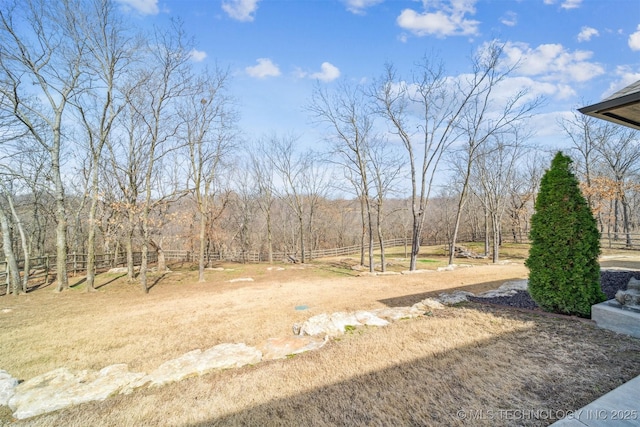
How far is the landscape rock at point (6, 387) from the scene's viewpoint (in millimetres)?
2920

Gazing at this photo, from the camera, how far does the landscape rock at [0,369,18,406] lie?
2920 mm

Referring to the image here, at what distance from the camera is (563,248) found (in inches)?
181

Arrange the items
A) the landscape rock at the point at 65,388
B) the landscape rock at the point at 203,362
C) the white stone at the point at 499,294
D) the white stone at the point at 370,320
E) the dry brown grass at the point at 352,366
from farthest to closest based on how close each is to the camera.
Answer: the white stone at the point at 499,294 → the white stone at the point at 370,320 → the landscape rock at the point at 203,362 → the landscape rock at the point at 65,388 → the dry brown grass at the point at 352,366

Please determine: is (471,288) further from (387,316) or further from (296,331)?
(296,331)

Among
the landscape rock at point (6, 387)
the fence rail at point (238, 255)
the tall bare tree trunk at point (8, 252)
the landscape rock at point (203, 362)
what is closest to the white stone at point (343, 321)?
the landscape rock at point (203, 362)

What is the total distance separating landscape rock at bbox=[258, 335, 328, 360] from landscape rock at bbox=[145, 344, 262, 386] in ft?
0.47

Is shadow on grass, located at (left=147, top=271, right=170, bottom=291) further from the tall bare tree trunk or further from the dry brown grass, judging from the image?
the dry brown grass

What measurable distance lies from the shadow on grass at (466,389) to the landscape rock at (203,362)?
0.36m

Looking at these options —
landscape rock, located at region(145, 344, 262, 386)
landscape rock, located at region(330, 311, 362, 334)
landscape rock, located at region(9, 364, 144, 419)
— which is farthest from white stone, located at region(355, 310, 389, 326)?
landscape rock, located at region(9, 364, 144, 419)

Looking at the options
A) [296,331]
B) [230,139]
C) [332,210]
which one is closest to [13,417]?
[296,331]

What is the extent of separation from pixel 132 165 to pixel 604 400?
16.6m

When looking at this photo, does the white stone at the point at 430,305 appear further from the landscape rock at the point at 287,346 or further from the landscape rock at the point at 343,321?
the landscape rock at the point at 287,346

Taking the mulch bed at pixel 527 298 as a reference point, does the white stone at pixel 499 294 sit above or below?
below

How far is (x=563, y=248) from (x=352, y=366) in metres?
4.12
